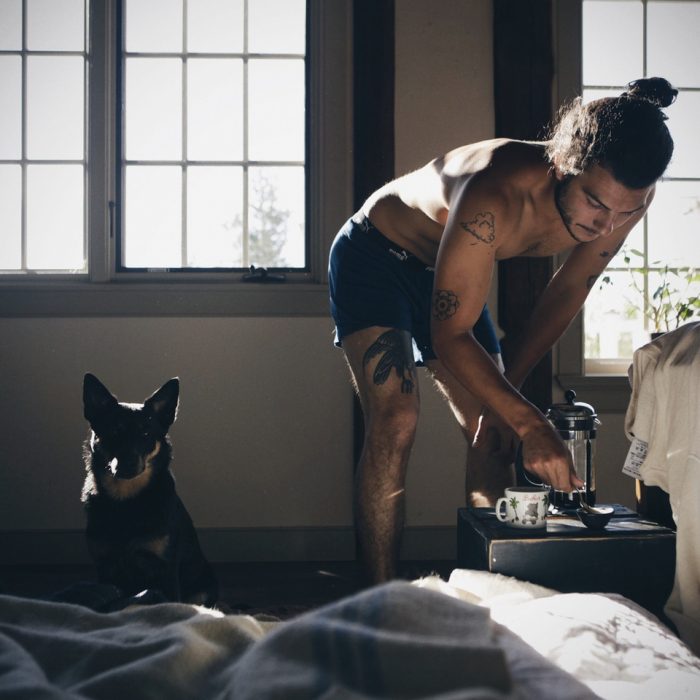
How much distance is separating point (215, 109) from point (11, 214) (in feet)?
2.98

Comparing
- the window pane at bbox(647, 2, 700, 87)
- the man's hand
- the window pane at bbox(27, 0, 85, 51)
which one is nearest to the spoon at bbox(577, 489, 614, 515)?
the man's hand

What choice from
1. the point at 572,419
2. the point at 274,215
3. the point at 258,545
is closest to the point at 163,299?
the point at 274,215

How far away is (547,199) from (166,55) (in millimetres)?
1907

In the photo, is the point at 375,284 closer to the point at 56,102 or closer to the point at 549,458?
the point at 549,458

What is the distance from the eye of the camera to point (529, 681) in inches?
26.2

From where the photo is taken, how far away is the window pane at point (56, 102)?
3021 mm

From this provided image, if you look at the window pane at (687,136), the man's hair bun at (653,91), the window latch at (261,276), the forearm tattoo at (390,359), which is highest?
the window pane at (687,136)

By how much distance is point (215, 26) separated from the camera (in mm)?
3031

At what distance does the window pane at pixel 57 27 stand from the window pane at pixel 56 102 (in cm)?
5

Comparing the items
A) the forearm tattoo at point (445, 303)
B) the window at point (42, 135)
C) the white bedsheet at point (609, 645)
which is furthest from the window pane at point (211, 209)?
the white bedsheet at point (609, 645)

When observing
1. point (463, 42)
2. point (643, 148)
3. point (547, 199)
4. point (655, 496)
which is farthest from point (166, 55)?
point (655, 496)

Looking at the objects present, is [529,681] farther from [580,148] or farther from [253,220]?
[253,220]

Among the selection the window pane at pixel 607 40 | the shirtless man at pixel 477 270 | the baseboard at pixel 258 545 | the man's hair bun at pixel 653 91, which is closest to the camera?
the shirtless man at pixel 477 270

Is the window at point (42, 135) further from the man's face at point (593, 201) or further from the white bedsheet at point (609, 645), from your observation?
the white bedsheet at point (609, 645)
